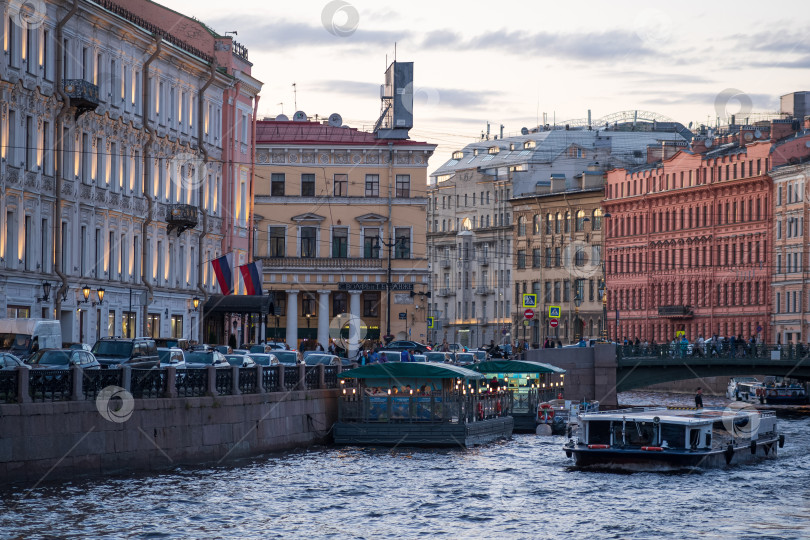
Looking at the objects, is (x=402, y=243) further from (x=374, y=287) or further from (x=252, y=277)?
(x=252, y=277)

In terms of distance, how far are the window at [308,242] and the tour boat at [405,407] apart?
45.7 metres

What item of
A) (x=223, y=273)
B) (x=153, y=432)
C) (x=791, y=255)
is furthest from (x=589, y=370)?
(x=153, y=432)

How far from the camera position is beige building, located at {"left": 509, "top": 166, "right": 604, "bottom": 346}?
122 meters

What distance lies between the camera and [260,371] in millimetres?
42812

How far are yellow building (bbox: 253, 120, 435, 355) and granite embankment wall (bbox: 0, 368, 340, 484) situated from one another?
44197 mm

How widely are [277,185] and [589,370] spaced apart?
23646mm

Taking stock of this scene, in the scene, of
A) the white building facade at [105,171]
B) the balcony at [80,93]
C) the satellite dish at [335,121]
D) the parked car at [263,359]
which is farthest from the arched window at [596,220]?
the parked car at [263,359]

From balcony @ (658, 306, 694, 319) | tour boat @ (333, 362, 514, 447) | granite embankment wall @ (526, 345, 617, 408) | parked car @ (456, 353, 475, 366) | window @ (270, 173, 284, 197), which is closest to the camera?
tour boat @ (333, 362, 514, 447)

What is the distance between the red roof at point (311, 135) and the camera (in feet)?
303

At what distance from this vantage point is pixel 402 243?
91438 mm

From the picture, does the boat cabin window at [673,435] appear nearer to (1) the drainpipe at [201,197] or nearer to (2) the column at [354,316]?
(1) the drainpipe at [201,197]

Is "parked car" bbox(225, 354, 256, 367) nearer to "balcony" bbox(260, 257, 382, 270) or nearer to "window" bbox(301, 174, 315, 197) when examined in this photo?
"balcony" bbox(260, 257, 382, 270)

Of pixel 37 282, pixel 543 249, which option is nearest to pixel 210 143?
pixel 37 282

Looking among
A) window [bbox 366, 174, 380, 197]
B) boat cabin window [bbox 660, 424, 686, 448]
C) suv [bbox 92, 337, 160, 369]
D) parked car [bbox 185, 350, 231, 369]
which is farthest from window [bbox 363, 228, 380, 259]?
boat cabin window [bbox 660, 424, 686, 448]
